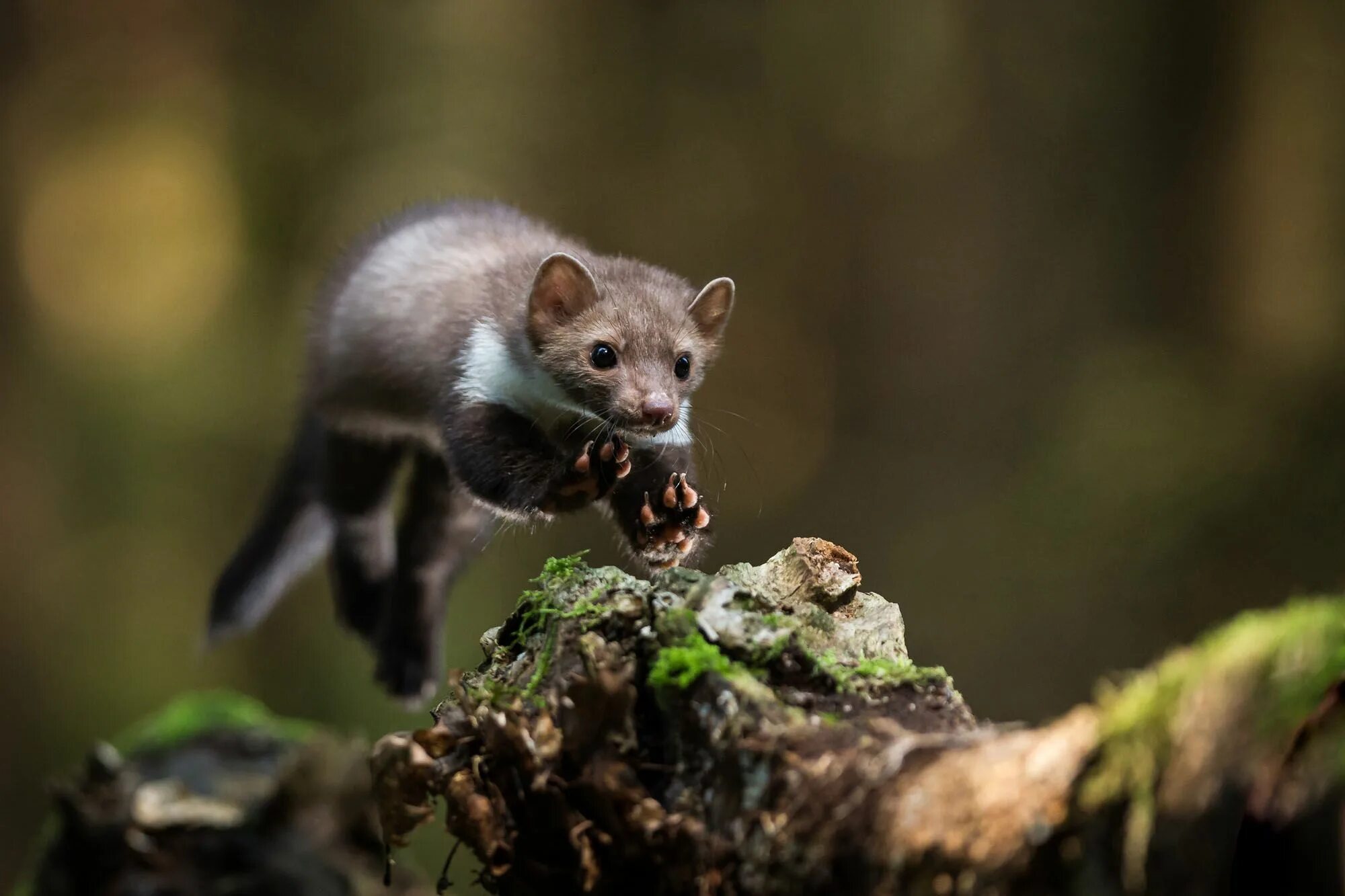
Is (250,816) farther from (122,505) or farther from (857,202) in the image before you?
(857,202)

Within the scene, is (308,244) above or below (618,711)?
above

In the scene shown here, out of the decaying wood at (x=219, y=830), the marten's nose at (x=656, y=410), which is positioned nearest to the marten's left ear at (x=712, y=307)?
the marten's nose at (x=656, y=410)

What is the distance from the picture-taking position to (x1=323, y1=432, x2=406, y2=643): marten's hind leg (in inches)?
203

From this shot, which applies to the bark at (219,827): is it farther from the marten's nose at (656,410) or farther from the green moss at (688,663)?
the green moss at (688,663)

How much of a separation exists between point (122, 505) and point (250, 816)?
3.93 meters

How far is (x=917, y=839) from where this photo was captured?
1.69 m

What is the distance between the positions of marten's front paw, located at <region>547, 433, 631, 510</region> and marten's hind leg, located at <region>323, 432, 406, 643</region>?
1.84m

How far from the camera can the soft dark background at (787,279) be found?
7113 millimetres

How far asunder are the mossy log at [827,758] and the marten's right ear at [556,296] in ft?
4.08

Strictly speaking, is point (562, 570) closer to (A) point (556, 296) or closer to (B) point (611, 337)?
(B) point (611, 337)

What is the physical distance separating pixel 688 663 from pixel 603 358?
169 cm

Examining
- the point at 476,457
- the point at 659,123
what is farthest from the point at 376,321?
the point at 659,123

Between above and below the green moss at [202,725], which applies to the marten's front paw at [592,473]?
above

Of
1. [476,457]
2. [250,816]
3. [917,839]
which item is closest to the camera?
[917,839]
